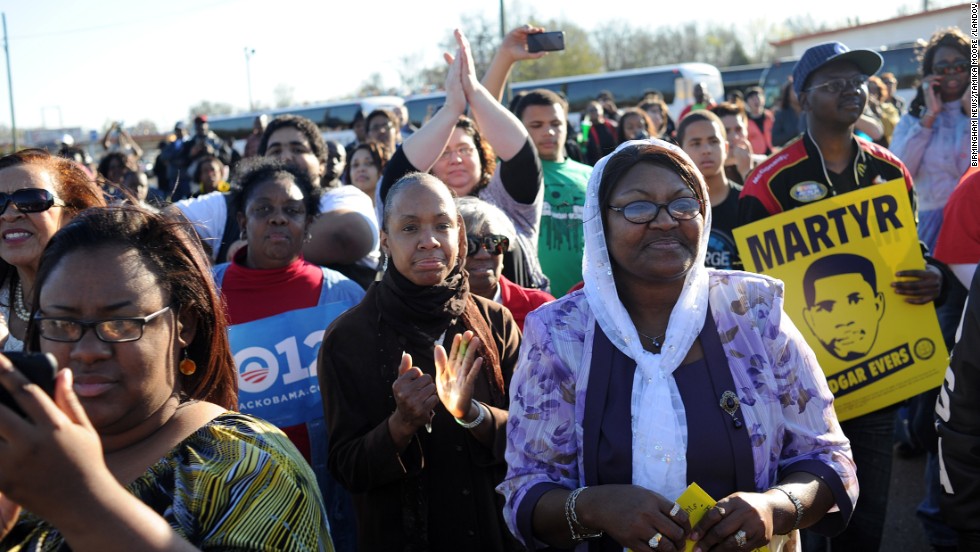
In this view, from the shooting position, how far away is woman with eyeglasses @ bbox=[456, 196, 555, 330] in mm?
3746

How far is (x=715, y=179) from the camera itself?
5.07m

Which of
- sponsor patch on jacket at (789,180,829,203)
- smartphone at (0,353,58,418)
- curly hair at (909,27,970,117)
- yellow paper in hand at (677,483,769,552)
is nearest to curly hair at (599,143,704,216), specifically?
yellow paper in hand at (677,483,769,552)

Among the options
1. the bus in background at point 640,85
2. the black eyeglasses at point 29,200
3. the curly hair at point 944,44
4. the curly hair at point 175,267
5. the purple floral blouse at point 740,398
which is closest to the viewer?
the curly hair at point 175,267

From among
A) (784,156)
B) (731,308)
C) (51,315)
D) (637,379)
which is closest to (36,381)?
(51,315)

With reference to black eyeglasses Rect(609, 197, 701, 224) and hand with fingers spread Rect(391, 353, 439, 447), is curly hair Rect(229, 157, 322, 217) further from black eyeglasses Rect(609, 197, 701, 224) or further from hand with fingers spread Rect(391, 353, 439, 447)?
black eyeglasses Rect(609, 197, 701, 224)

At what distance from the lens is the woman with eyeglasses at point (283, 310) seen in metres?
3.57

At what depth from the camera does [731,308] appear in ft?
8.15

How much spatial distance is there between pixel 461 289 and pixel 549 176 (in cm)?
202

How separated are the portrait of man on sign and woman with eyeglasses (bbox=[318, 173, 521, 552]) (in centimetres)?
142

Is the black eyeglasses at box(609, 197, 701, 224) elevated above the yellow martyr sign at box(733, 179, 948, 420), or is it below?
above

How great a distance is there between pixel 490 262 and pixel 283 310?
2.90ft

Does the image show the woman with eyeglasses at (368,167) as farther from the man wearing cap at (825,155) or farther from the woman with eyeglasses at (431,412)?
the woman with eyeglasses at (431,412)

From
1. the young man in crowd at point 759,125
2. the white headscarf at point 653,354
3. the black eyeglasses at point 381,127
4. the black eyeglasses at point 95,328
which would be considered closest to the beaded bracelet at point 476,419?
the white headscarf at point 653,354

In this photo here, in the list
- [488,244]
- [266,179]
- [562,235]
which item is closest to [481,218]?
[488,244]
